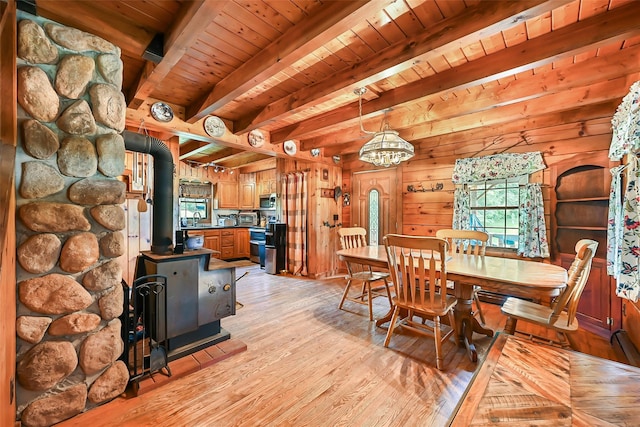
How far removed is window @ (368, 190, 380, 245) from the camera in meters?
4.73

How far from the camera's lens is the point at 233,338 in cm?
244

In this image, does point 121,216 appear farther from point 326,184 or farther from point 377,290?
point 326,184

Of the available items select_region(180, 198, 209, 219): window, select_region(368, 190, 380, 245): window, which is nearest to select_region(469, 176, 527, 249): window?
select_region(368, 190, 380, 245): window

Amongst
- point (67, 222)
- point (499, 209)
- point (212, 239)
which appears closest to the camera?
point (67, 222)

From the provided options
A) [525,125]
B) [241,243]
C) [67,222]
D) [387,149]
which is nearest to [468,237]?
[387,149]

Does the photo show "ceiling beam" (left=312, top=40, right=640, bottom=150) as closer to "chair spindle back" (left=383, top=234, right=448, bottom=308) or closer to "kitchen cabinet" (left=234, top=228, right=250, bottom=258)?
"chair spindle back" (left=383, top=234, right=448, bottom=308)

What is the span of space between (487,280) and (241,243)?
5.62 m

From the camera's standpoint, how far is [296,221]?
493 cm

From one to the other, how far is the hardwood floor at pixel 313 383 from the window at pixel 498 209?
1267 millimetres

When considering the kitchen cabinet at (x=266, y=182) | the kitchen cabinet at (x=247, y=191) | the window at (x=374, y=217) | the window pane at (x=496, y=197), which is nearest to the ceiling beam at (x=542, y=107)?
the window pane at (x=496, y=197)

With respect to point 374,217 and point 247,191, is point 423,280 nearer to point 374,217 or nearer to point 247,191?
point 374,217

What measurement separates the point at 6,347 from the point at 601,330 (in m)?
4.52

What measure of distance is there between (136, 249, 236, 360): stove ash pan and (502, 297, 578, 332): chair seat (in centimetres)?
236

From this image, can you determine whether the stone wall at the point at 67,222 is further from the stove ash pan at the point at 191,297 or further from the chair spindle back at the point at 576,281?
the chair spindle back at the point at 576,281
